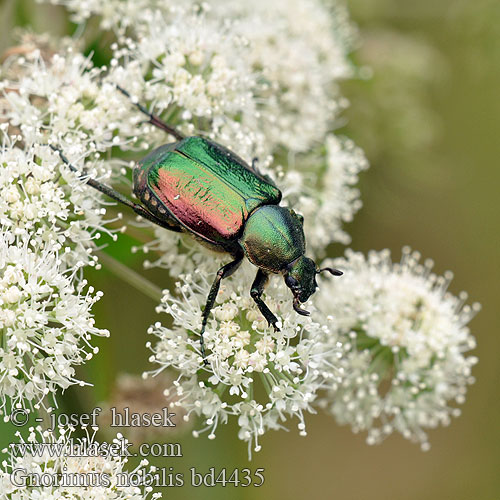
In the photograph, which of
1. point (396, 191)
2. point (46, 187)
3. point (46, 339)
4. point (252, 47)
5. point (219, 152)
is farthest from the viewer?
point (396, 191)

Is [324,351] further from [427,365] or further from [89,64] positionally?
[89,64]

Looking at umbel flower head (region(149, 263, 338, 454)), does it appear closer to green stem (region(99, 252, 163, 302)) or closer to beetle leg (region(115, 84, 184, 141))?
green stem (region(99, 252, 163, 302))

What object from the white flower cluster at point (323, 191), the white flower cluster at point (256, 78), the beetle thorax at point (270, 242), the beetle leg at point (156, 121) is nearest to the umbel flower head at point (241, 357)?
the beetle thorax at point (270, 242)

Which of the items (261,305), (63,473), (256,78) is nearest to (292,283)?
(261,305)

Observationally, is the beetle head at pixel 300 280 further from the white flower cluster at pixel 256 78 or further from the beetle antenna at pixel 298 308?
the white flower cluster at pixel 256 78

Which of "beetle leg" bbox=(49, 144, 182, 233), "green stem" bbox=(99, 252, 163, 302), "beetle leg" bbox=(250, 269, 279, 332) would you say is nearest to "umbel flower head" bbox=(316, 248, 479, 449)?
"beetle leg" bbox=(250, 269, 279, 332)

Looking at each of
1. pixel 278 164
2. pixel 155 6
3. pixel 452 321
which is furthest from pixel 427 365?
pixel 155 6
